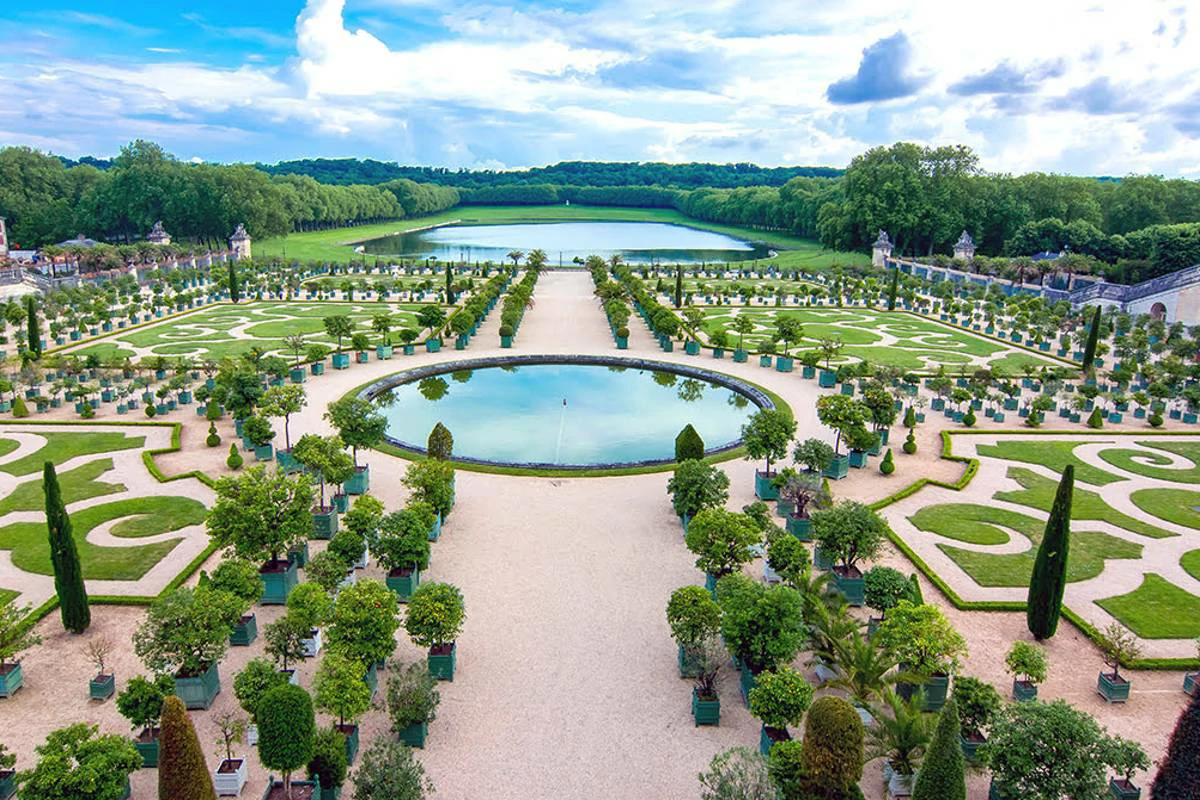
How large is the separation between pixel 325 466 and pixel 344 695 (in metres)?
10.2

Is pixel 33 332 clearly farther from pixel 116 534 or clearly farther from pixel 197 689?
pixel 197 689

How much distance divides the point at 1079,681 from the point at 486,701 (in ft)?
40.3

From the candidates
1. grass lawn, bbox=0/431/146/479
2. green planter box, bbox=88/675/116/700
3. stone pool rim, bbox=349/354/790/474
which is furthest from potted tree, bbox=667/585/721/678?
grass lawn, bbox=0/431/146/479

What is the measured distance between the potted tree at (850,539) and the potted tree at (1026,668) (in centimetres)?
405

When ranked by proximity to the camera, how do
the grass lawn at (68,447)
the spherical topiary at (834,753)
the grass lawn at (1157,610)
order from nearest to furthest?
the spherical topiary at (834,753), the grass lawn at (1157,610), the grass lawn at (68,447)

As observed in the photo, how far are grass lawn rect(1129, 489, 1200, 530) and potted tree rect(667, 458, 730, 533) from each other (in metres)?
14.5

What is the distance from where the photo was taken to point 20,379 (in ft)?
118

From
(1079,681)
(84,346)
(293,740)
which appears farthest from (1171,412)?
(84,346)

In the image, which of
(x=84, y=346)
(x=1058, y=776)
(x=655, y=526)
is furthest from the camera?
(x=84, y=346)

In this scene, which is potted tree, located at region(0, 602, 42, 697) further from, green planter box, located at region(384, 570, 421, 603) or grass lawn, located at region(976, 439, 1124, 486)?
grass lawn, located at region(976, 439, 1124, 486)

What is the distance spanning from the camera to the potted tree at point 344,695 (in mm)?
13430

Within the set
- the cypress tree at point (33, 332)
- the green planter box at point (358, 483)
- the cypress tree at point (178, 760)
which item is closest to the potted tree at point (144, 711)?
the cypress tree at point (178, 760)

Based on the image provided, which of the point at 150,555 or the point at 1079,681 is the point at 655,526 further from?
the point at 150,555

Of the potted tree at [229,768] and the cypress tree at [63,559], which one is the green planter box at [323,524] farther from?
the potted tree at [229,768]
